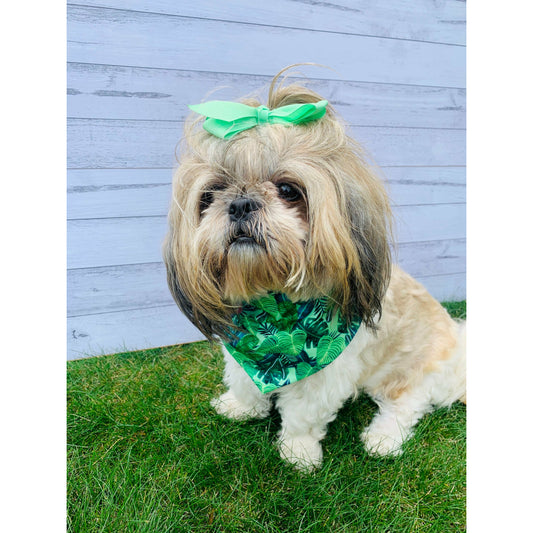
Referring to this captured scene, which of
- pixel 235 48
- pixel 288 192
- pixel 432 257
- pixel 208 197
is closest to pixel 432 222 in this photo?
pixel 432 257

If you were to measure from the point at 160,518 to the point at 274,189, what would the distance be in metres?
1.14

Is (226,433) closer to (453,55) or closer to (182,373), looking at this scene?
(182,373)

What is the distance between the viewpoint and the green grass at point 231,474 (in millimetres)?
1412

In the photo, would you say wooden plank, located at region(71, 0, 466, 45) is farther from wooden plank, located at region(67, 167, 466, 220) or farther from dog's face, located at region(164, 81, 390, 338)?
dog's face, located at region(164, 81, 390, 338)

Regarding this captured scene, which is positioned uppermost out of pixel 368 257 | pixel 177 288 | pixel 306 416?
pixel 368 257

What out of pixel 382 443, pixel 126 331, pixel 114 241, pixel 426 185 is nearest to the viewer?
pixel 382 443

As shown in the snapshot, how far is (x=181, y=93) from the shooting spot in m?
2.16

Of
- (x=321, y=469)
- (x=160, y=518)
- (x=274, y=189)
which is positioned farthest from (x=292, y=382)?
(x=274, y=189)

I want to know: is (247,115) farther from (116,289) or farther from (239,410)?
(116,289)

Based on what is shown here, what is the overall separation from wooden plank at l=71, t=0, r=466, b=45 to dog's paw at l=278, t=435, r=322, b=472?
2018 mm

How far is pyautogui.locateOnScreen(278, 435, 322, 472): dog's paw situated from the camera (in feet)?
5.28

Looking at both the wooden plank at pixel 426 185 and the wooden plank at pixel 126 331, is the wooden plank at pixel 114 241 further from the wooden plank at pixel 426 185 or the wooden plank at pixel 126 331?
the wooden plank at pixel 426 185

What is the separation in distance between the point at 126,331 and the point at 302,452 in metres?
1.31

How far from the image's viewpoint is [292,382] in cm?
158
